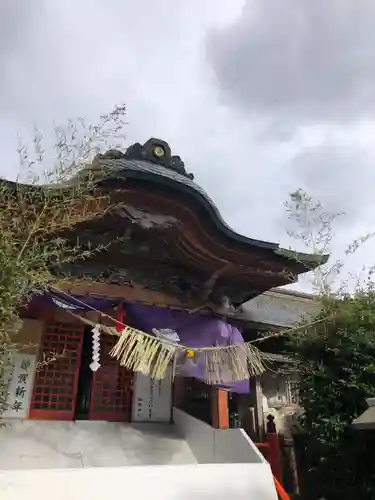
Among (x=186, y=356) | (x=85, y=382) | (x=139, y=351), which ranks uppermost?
(x=186, y=356)

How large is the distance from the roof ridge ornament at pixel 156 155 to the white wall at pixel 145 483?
389cm

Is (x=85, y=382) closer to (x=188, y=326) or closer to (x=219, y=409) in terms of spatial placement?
(x=188, y=326)

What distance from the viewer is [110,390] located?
20.5 ft

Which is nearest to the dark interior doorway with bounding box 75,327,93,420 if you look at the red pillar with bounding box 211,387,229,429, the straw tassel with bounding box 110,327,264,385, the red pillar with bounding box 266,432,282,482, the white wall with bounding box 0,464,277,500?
the straw tassel with bounding box 110,327,264,385

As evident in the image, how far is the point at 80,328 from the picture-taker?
6250mm

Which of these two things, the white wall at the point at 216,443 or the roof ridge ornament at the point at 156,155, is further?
the roof ridge ornament at the point at 156,155

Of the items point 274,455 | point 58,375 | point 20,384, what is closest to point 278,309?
point 274,455

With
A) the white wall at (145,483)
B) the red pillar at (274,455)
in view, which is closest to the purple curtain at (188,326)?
the red pillar at (274,455)

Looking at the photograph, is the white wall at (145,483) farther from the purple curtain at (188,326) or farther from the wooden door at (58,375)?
the wooden door at (58,375)

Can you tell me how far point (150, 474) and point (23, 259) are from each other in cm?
239

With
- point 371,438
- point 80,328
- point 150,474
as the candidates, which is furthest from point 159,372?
point 371,438

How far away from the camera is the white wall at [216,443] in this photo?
17.3 ft

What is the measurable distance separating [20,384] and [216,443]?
272 centimetres

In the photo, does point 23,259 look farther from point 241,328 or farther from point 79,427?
point 241,328
